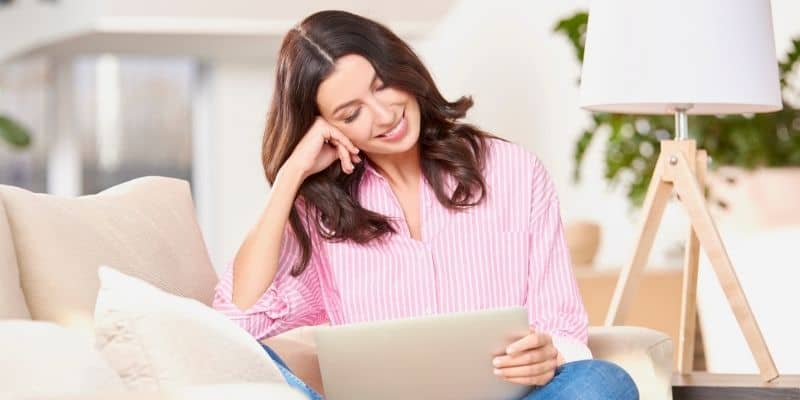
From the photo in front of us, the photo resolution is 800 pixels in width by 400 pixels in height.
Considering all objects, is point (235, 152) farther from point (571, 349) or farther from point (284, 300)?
point (571, 349)

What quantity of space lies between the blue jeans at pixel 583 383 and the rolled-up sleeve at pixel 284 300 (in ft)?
0.85

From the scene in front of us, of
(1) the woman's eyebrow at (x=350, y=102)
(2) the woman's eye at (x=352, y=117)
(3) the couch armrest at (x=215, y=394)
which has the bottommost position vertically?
(3) the couch armrest at (x=215, y=394)

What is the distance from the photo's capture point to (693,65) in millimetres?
2639

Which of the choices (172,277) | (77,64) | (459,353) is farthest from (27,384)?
(77,64)

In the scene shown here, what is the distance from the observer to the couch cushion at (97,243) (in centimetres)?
197

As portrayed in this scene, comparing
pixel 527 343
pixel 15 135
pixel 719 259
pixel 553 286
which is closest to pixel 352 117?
pixel 553 286

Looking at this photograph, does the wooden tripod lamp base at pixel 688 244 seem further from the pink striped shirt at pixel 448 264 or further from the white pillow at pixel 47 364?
the white pillow at pixel 47 364

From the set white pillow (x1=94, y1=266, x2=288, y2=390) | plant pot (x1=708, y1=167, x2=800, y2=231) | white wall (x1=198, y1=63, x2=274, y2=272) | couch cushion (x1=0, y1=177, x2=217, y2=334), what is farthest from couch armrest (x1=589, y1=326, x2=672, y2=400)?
white wall (x1=198, y1=63, x2=274, y2=272)

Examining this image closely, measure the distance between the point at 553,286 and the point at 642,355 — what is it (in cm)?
20

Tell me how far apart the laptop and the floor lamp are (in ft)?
3.00

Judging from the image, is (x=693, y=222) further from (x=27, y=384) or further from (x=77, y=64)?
(x=77, y=64)

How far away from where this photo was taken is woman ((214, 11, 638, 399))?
2.27 meters

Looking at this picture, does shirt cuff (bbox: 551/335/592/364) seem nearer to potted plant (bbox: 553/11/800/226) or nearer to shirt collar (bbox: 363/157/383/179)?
shirt collar (bbox: 363/157/383/179)

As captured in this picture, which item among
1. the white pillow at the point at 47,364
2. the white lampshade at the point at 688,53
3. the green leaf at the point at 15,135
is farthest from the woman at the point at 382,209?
the green leaf at the point at 15,135
